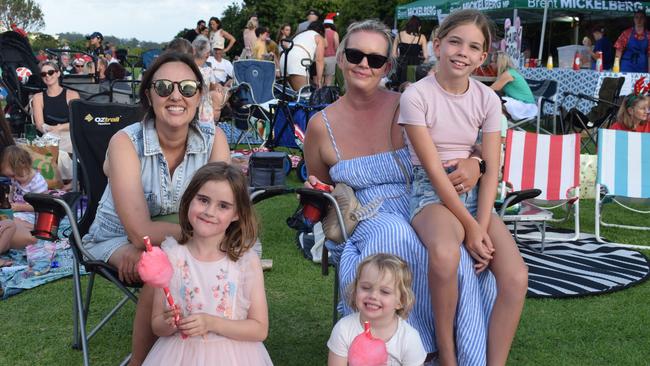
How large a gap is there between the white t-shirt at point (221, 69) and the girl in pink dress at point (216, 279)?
366 inches

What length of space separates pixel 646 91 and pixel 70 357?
29.1ft

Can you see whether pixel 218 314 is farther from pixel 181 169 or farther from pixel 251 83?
pixel 251 83

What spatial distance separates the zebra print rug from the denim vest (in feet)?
7.66

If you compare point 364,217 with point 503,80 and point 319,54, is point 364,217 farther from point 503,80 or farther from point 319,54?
point 319,54

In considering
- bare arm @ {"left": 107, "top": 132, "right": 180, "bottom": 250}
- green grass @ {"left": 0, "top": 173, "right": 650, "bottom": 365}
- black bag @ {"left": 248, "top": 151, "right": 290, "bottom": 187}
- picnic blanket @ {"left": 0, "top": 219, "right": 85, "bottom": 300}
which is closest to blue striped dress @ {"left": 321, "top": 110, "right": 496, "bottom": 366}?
green grass @ {"left": 0, "top": 173, "right": 650, "bottom": 365}

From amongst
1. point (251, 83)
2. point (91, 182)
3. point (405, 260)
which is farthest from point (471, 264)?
point (251, 83)

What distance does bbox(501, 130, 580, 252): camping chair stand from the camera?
18.5 ft

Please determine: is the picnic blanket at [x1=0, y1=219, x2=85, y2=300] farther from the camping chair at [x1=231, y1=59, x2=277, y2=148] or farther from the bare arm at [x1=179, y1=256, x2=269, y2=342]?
the camping chair at [x1=231, y1=59, x2=277, y2=148]

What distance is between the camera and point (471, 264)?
114 inches

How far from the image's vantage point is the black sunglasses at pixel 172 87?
2.93 meters

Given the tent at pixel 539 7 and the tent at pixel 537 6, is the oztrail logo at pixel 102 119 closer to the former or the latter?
the tent at pixel 537 6

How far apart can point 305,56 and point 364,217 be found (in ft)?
27.0

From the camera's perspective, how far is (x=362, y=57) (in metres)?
3.16

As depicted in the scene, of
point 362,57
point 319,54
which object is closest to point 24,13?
point 319,54
